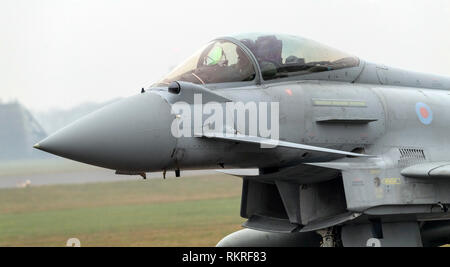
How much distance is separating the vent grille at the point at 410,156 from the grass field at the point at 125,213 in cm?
536

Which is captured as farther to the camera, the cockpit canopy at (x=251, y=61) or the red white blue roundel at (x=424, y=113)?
the red white blue roundel at (x=424, y=113)

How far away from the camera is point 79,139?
568 cm

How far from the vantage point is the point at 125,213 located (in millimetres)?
18516

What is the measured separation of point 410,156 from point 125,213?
12.4 m

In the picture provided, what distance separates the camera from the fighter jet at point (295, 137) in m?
5.95

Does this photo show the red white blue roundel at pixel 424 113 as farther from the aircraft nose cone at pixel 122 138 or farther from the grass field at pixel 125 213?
the grass field at pixel 125 213

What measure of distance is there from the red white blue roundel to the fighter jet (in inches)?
0.6

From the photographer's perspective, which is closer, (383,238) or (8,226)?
(383,238)

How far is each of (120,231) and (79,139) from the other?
9348mm

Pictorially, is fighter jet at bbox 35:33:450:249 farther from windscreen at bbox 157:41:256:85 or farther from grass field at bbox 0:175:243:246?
→ grass field at bbox 0:175:243:246

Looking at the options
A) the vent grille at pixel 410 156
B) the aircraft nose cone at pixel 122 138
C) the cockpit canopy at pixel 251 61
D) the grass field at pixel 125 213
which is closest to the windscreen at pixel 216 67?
the cockpit canopy at pixel 251 61

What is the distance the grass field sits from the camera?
13719 millimetres

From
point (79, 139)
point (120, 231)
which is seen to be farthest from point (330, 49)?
point (120, 231)
